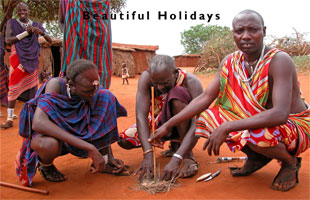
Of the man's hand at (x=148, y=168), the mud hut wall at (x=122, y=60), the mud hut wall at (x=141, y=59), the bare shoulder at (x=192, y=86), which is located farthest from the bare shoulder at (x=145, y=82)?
the mud hut wall at (x=141, y=59)

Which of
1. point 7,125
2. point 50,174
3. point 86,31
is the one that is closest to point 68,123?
point 50,174

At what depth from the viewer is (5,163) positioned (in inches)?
127

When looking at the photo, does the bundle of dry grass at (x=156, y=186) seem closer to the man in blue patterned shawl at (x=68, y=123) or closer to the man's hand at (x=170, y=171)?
the man's hand at (x=170, y=171)

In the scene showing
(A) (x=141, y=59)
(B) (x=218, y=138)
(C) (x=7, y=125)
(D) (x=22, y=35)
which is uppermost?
(D) (x=22, y=35)

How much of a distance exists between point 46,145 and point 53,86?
52 cm

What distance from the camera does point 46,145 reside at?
7.79 ft

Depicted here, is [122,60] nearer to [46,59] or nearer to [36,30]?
[46,59]

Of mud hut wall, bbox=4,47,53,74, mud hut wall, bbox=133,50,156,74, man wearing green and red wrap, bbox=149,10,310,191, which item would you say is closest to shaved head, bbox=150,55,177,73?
man wearing green and red wrap, bbox=149,10,310,191

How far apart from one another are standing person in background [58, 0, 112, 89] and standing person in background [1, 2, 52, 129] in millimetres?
1382

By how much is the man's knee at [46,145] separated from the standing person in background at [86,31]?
51.9 inches

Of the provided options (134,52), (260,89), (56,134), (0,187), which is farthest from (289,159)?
(134,52)

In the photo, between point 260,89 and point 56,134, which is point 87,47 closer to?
point 56,134

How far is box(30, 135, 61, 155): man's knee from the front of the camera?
2377 mm

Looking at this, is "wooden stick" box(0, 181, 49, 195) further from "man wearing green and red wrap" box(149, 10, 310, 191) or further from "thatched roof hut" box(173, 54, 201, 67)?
"thatched roof hut" box(173, 54, 201, 67)
